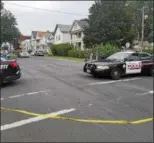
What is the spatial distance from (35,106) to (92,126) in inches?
99.1

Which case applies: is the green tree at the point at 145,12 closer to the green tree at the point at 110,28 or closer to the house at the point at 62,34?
the green tree at the point at 110,28

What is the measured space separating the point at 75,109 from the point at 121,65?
7375 millimetres

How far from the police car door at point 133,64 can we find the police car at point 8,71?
19.3 ft

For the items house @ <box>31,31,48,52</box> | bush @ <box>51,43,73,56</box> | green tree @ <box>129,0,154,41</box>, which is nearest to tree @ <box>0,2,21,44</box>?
bush @ <box>51,43,73,56</box>

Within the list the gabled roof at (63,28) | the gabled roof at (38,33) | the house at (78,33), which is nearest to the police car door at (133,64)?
the house at (78,33)

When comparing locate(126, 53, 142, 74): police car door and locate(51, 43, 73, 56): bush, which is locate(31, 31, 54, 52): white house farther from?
locate(126, 53, 142, 74): police car door

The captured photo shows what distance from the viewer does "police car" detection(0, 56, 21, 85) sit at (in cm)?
1196

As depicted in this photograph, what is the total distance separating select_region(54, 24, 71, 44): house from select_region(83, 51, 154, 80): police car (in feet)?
194

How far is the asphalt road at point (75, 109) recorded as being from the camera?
5871 mm

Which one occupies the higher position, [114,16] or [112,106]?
[114,16]

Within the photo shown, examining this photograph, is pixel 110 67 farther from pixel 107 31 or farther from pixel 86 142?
pixel 107 31

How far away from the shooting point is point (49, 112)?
7.81 m

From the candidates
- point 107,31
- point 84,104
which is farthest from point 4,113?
point 107,31

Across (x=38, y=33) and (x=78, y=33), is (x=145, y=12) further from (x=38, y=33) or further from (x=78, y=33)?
(x=38, y=33)
